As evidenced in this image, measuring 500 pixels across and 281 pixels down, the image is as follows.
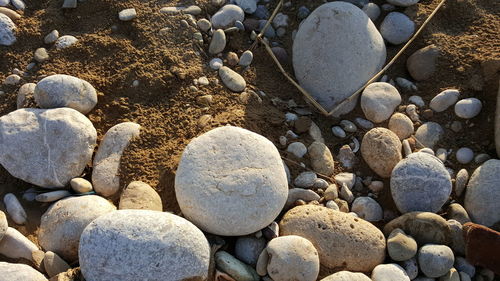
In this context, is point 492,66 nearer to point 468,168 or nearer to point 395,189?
point 468,168

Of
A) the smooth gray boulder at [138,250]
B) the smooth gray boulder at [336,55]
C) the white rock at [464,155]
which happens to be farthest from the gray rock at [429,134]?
the smooth gray boulder at [138,250]

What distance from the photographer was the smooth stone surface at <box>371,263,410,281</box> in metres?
2.71

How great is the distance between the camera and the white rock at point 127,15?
3498 millimetres

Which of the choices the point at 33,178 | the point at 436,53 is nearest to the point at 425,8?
the point at 436,53

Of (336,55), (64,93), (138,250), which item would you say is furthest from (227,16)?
(138,250)

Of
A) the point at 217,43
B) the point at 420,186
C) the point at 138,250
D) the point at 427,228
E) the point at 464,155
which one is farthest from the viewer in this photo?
the point at 217,43

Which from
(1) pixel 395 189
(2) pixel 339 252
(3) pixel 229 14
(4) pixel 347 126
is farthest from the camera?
(3) pixel 229 14

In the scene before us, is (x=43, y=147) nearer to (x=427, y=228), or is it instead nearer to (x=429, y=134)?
(x=427, y=228)

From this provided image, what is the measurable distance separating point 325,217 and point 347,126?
0.76 metres

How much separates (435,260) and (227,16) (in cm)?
211

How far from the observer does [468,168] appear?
3230mm

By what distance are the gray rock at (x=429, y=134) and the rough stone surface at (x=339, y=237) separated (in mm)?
791

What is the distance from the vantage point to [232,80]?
3.34 metres

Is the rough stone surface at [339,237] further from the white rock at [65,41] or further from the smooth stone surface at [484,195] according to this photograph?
the white rock at [65,41]
